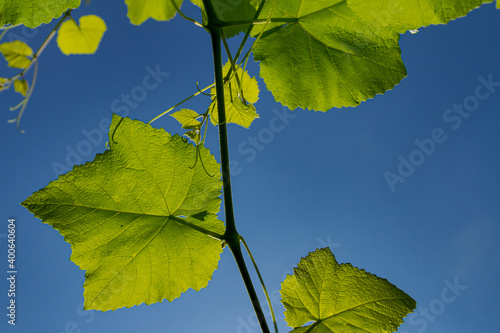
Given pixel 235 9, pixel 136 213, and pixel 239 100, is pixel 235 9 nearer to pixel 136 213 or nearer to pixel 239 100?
pixel 239 100

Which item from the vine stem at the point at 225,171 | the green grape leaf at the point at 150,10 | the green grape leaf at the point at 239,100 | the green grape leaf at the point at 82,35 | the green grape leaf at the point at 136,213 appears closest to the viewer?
the green grape leaf at the point at 150,10

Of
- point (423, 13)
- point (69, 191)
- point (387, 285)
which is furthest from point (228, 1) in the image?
point (387, 285)

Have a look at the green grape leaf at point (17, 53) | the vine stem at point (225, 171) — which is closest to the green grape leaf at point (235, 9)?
the vine stem at point (225, 171)

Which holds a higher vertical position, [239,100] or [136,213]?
[239,100]

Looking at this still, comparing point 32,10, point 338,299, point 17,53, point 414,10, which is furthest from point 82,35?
point 338,299

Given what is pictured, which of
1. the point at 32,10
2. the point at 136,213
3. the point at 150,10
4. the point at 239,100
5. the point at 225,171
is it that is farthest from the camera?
the point at 239,100

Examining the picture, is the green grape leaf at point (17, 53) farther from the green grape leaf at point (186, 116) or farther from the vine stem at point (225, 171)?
the green grape leaf at point (186, 116)
